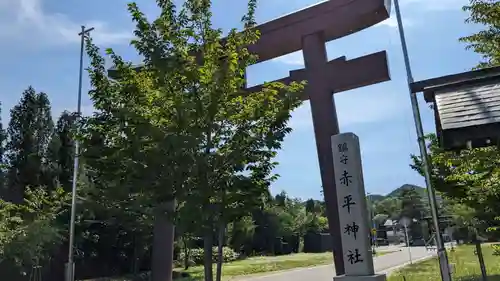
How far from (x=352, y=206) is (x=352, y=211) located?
0.25 feet

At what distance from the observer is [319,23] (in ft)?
31.6

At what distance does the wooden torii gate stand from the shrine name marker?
2.56m

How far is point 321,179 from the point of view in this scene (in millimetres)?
9219

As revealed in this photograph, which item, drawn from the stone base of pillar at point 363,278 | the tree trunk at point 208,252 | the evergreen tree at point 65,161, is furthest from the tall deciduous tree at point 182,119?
the evergreen tree at point 65,161

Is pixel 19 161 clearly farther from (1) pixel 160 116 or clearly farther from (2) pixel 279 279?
(1) pixel 160 116

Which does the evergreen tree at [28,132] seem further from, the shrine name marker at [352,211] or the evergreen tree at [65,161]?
the shrine name marker at [352,211]

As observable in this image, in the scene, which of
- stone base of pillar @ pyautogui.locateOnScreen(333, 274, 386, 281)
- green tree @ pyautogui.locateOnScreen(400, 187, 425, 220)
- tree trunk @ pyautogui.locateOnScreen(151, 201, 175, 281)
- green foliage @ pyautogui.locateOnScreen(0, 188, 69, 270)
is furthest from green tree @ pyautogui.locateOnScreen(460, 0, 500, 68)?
green tree @ pyautogui.locateOnScreen(400, 187, 425, 220)

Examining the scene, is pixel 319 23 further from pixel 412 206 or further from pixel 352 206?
pixel 412 206

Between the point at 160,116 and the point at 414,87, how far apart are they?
147 inches

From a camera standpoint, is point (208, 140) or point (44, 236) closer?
point (208, 140)

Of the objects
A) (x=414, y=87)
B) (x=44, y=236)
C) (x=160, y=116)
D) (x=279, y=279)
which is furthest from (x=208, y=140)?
(x=279, y=279)

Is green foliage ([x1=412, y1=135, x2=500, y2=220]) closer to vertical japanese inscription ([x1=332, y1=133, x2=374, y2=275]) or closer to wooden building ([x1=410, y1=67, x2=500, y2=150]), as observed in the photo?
wooden building ([x1=410, y1=67, x2=500, y2=150])

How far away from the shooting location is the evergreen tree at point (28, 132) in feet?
66.8

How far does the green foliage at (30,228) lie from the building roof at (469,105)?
12.7 m
